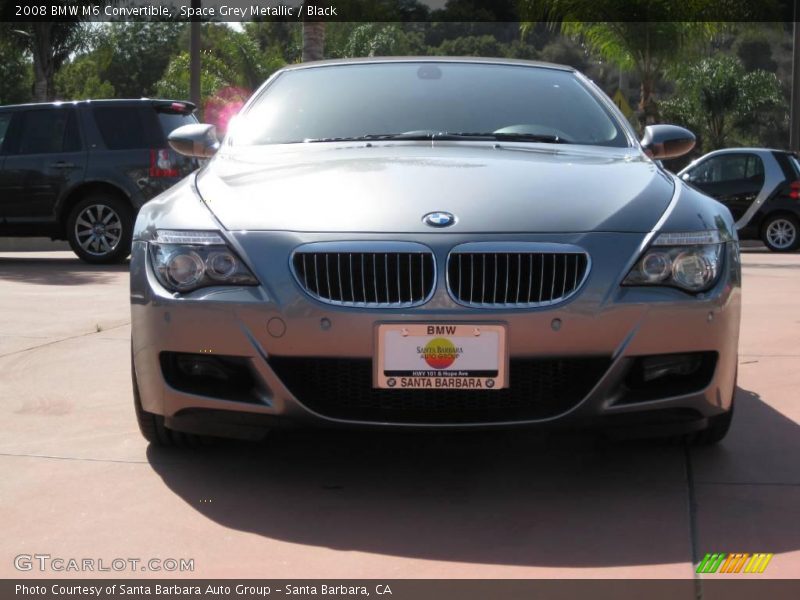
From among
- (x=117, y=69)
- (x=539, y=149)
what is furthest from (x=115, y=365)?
(x=117, y=69)

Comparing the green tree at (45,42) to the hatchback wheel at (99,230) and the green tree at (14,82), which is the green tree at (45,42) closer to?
the hatchback wheel at (99,230)

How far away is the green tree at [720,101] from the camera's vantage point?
54.9 metres

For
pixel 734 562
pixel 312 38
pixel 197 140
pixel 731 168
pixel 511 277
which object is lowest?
pixel 731 168

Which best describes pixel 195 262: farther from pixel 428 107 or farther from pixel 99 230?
pixel 99 230

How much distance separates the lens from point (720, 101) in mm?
54875

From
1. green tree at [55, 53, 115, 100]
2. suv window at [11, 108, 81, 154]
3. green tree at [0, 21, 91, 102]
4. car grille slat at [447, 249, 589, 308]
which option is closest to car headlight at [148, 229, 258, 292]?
car grille slat at [447, 249, 589, 308]

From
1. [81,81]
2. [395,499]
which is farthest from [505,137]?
[81,81]

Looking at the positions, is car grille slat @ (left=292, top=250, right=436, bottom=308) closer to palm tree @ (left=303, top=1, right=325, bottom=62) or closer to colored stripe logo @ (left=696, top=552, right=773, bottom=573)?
colored stripe logo @ (left=696, top=552, right=773, bottom=573)

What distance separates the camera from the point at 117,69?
3002 inches

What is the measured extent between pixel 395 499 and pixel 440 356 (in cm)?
50

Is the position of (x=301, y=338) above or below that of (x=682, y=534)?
above

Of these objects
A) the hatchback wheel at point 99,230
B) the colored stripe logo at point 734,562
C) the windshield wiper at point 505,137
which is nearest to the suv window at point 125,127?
the hatchback wheel at point 99,230
